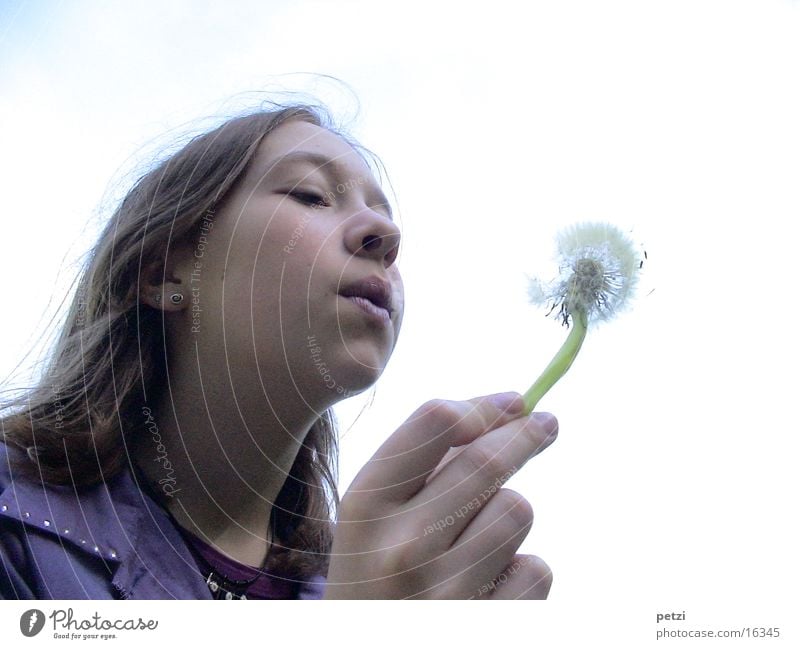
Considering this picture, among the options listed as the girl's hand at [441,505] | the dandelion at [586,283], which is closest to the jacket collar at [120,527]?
the girl's hand at [441,505]

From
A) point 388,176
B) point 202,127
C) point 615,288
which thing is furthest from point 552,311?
point 202,127

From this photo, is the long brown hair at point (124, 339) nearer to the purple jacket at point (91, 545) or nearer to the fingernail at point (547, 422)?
the purple jacket at point (91, 545)

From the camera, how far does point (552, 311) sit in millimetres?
406

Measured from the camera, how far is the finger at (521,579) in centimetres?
38

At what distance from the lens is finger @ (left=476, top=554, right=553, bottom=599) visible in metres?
0.38

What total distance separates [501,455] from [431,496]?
0.04 metres

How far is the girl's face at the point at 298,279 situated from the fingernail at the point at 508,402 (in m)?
0.08

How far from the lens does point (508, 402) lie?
0.37 m

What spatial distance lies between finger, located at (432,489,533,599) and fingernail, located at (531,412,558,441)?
3 cm

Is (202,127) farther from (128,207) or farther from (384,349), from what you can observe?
(384,349)

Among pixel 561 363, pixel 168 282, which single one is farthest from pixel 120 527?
pixel 561 363

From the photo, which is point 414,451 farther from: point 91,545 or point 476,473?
point 91,545

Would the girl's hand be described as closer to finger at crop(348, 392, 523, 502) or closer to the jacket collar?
finger at crop(348, 392, 523, 502)

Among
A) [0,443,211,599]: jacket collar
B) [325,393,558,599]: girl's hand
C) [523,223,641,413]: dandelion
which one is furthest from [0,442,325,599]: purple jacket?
[523,223,641,413]: dandelion
